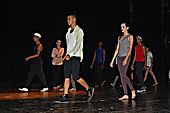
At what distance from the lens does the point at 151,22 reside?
12.1m

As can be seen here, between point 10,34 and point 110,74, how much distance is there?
182 inches

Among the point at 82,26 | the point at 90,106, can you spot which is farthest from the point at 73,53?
the point at 82,26

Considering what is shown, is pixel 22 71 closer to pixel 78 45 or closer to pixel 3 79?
pixel 3 79

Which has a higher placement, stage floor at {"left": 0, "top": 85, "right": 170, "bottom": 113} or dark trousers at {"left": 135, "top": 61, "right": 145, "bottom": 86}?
dark trousers at {"left": 135, "top": 61, "right": 145, "bottom": 86}

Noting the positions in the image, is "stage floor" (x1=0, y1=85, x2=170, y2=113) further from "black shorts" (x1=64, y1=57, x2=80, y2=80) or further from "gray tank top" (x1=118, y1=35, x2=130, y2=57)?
"gray tank top" (x1=118, y1=35, x2=130, y2=57)

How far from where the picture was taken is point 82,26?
11305mm

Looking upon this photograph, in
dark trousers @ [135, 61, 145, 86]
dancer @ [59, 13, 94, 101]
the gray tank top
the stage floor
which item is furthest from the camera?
dark trousers @ [135, 61, 145, 86]

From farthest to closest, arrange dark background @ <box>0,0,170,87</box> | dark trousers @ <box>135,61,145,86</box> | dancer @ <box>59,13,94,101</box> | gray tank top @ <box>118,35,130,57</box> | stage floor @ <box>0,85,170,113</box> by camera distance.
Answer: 1. dark background @ <box>0,0,170,87</box>
2. dark trousers @ <box>135,61,145,86</box>
3. gray tank top @ <box>118,35,130,57</box>
4. dancer @ <box>59,13,94,101</box>
5. stage floor @ <box>0,85,170,113</box>

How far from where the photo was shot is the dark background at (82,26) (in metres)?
10.7

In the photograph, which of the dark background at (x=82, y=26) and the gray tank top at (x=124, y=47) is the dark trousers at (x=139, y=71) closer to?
the gray tank top at (x=124, y=47)

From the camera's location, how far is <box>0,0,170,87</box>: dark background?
421 inches

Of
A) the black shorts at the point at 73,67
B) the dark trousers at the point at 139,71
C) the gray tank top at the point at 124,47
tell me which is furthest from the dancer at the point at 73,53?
the dark trousers at the point at 139,71

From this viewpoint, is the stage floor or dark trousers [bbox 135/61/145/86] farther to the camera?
dark trousers [bbox 135/61/145/86]

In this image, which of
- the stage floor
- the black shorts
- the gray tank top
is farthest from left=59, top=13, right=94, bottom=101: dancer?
the gray tank top
